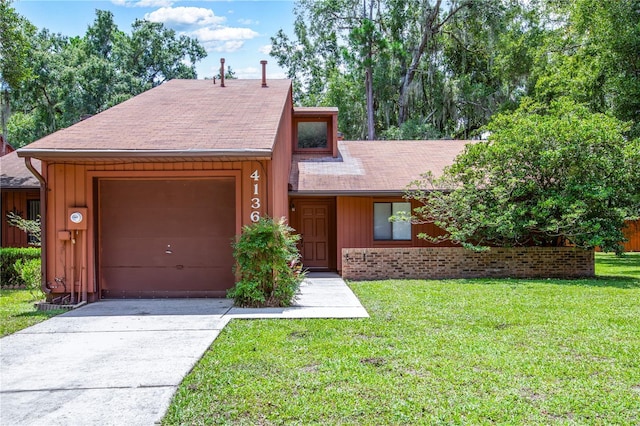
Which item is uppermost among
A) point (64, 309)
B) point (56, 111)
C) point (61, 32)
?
point (61, 32)

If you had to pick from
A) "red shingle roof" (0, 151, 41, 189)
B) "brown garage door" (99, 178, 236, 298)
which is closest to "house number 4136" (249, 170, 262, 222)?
"brown garage door" (99, 178, 236, 298)

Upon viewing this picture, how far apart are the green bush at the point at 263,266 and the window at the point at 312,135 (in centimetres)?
835

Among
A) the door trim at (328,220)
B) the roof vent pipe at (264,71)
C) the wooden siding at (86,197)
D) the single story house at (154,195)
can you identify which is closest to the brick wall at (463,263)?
the door trim at (328,220)

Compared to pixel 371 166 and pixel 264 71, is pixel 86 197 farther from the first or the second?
pixel 371 166

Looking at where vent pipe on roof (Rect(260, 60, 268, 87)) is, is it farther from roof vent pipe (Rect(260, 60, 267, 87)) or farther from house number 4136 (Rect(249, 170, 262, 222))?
house number 4136 (Rect(249, 170, 262, 222))

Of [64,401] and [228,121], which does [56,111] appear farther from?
[64,401]

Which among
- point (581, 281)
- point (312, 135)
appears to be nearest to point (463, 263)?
point (581, 281)

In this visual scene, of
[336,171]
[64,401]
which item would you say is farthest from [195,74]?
[64,401]

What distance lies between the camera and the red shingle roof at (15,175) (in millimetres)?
15219

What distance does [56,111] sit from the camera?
2941 cm

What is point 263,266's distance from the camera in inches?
327

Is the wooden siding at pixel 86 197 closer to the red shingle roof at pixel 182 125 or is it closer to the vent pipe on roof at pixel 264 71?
the red shingle roof at pixel 182 125

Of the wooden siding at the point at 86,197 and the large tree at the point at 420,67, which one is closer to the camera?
the wooden siding at the point at 86,197

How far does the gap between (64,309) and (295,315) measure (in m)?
3.89
